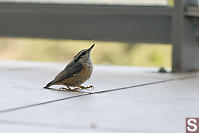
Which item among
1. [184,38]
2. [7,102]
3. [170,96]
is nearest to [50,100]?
[7,102]

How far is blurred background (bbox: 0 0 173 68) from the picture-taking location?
9305 mm

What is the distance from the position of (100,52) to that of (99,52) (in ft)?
0.06

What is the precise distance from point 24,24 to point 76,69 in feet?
10.1

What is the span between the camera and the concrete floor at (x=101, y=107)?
7.06 ft

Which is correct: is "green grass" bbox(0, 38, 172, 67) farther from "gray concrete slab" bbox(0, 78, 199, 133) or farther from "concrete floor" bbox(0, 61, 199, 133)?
"gray concrete slab" bbox(0, 78, 199, 133)

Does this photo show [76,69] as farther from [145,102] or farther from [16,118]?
[16,118]

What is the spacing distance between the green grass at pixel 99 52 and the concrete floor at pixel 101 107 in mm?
5283

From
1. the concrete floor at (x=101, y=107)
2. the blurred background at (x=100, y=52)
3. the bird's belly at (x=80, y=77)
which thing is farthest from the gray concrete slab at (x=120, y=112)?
the blurred background at (x=100, y=52)

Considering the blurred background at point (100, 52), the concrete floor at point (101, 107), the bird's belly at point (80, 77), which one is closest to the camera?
the concrete floor at point (101, 107)

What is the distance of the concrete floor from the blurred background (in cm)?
528

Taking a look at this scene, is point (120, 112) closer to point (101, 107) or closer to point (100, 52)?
point (101, 107)

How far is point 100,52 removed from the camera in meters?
9.50

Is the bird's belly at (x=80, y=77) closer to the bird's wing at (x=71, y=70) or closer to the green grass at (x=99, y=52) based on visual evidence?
the bird's wing at (x=71, y=70)

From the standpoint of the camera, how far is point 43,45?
1016cm
